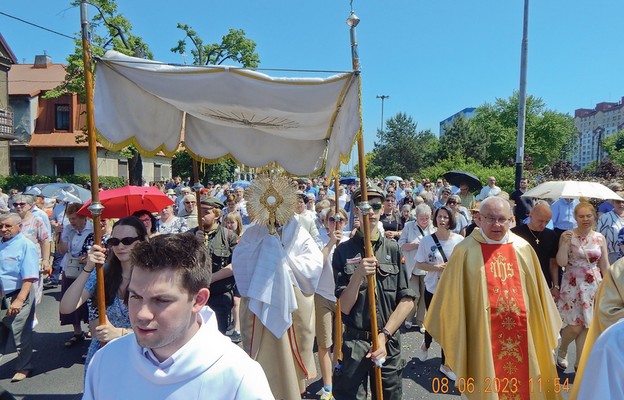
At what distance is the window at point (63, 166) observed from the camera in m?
31.1

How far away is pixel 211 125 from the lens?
508cm

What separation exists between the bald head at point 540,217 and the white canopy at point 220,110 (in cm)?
260

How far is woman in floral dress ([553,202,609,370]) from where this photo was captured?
191 inches

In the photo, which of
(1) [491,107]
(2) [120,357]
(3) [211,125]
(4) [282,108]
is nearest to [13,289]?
(3) [211,125]

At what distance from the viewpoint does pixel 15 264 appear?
4863 mm

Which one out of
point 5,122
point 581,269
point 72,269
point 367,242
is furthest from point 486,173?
point 5,122

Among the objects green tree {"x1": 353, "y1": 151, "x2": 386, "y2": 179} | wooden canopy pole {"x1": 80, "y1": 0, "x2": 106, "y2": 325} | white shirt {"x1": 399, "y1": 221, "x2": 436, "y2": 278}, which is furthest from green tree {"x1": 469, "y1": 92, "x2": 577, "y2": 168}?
wooden canopy pole {"x1": 80, "y1": 0, "x2": 106, "y2": 325}

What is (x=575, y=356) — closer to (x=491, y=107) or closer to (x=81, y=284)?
(x=81, y=284)

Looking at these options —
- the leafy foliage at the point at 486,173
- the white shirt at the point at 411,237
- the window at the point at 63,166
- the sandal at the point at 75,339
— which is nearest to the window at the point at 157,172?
the window at the point at 63,166

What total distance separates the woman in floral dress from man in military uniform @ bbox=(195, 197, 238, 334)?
3689 mm

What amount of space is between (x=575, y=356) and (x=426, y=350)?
1779 millimetres

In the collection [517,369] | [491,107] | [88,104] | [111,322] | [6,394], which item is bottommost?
[517,369]

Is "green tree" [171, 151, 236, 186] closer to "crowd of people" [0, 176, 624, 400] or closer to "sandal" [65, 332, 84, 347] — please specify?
"sandal" [65, 332, 84, 347]
